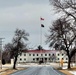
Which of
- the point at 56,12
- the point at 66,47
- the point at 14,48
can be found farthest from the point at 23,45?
the point at 56,12

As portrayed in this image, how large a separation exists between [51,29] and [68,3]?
34554mm

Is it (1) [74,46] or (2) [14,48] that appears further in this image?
(2) [14,48]

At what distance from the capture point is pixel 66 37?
257 ft

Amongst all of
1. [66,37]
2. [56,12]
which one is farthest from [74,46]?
[56,12]

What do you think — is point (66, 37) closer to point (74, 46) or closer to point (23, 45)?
point (74, 46)

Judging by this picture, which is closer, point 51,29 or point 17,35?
point 51,29

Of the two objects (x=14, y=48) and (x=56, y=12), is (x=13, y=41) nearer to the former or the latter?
(x=14, y=48)

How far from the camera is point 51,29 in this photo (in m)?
76.1

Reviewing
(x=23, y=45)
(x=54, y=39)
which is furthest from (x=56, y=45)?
(x=23, y=45)

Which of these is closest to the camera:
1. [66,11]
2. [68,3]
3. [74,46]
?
[68,3]

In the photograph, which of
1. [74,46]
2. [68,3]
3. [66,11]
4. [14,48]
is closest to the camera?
[68,3]

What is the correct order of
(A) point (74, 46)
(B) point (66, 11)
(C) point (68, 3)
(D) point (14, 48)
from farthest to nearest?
1. (D) point (14, 48)
2. (A) point (74, 46)
3. (B) point (66, 11)
4. (C) point (68, 3)

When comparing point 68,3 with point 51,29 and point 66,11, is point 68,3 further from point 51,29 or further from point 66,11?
point 51,29

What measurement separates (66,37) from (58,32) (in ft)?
10.4
